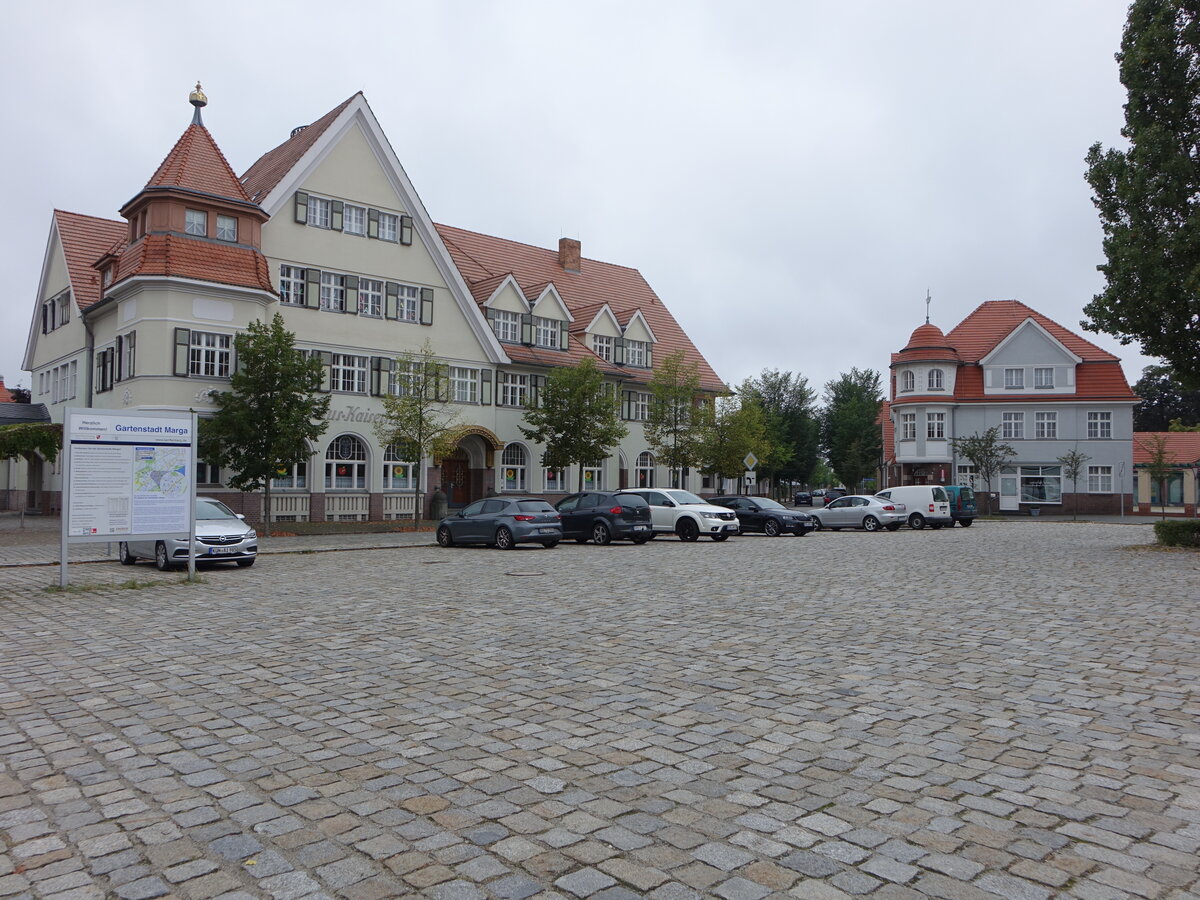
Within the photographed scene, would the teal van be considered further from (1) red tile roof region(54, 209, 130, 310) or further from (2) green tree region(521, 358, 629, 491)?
(1) red tile roof region(54, 209, 130, 310)

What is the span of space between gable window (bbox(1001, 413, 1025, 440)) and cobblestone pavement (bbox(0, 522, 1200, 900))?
50.7 metres

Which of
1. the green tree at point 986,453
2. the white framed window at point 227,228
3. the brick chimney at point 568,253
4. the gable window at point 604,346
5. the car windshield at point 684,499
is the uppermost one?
the brick chimney at point 568,253

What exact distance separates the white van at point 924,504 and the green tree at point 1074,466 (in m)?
18.3

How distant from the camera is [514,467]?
4238 cm

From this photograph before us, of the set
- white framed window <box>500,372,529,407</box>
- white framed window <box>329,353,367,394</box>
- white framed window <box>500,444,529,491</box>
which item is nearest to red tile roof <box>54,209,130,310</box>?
white framed window <box>329,353,367,394</box>

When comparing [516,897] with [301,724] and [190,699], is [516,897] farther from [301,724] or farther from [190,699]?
[190,699]

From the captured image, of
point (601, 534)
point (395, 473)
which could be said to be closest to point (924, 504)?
point (601, 534)

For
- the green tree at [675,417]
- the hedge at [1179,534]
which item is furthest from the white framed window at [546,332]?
the hedge at [1179,534]

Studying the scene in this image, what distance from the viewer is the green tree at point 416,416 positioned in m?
32.6

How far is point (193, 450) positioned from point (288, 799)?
482 inches

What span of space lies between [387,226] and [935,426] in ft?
127

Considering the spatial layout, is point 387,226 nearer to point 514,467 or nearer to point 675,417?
point 514,467

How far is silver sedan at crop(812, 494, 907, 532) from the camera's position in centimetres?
3747

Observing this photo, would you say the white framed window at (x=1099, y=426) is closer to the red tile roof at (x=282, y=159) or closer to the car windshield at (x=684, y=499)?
the car windshield at (x=684, y=499)
